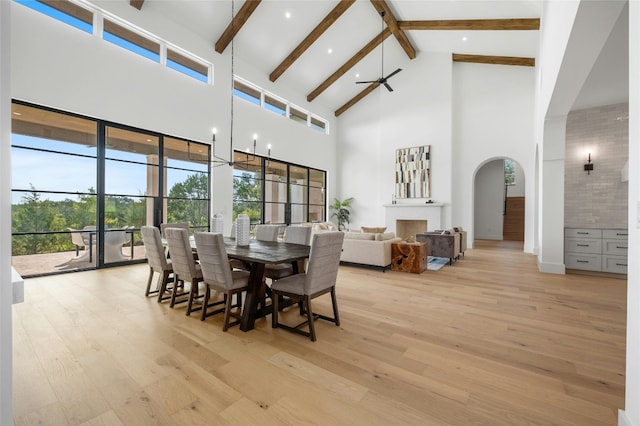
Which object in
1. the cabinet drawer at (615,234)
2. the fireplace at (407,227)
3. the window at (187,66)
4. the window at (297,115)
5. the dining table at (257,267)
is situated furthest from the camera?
the fireplace at (407,227)

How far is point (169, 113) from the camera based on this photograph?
19.6 feet

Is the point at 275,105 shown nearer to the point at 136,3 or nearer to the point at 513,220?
the point at 136,3

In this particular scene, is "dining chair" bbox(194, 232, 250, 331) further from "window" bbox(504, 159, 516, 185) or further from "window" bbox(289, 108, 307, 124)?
"window" bbox(504, 159, 516, 185)

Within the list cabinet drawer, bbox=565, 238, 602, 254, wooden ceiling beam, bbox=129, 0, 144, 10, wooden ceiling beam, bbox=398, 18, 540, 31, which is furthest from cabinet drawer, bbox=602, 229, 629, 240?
wooden ceiling beam, bbox=129, 0, 144, 10

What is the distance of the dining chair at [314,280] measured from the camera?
2498 mm

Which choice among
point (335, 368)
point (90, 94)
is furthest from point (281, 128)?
point (335, 368)

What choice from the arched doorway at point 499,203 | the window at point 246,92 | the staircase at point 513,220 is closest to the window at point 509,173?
the arched doorway at point 499,203

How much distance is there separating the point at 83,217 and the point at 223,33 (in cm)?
492

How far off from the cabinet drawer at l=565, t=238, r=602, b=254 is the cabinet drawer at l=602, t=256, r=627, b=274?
6.7 inches

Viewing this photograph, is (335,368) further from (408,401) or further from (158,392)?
(158,392)

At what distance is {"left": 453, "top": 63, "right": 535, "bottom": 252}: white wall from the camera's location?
801cm

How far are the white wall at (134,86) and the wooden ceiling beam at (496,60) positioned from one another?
18.7ft

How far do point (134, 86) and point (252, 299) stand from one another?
515cm

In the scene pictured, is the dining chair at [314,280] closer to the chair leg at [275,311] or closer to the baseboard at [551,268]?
the chair leg at [275,311]
